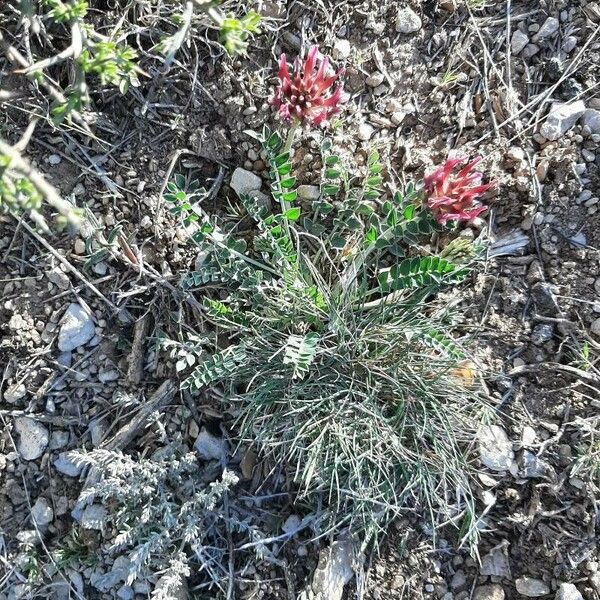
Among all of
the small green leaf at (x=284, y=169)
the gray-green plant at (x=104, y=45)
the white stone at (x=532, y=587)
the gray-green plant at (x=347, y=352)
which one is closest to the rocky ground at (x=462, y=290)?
the white stone at (x=532, y=587)

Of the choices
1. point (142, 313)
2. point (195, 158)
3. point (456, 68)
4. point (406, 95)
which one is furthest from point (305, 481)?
point (456, 68)

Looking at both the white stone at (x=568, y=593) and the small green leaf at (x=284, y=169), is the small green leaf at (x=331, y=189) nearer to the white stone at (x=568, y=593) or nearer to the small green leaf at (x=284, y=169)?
the small green leaf at (x=284, y=169)

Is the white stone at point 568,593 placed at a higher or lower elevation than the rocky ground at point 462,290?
lower

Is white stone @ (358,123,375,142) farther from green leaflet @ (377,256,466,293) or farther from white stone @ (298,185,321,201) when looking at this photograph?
Answer: green leaflet @ (377,256,466,293)

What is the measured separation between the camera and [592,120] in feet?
8.20

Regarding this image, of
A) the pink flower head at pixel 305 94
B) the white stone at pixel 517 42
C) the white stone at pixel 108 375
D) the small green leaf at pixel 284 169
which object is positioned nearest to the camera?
the pink flower head at pixel 305 94

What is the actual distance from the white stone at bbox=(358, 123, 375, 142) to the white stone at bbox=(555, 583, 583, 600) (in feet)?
5.51

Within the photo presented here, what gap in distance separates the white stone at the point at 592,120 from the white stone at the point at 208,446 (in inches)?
68.8

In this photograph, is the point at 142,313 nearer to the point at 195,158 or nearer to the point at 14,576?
the point at 195,158

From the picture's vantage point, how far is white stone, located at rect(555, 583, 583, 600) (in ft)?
7.51

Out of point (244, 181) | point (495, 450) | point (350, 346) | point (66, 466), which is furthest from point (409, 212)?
point (66, 466)

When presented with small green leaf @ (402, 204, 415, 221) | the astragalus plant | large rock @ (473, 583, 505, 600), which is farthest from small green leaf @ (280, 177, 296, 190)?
large rock @ (473, 583, 505, 600)

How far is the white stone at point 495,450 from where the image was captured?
7.88 feet

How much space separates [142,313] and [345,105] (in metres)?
1.05
